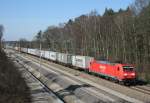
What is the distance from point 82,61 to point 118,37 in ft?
96.9

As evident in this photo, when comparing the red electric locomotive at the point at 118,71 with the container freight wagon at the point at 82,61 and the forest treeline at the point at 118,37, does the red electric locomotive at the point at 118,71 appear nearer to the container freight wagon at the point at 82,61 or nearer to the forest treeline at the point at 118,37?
the forest treeline at the point at 118,37

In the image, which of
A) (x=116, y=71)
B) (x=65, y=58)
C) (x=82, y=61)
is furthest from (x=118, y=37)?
(x=116, y=71)

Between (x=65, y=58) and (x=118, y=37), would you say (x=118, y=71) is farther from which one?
(x=118, y=37)

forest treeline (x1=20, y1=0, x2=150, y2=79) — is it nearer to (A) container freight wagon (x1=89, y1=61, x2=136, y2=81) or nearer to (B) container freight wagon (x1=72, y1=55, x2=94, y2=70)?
(B) container freight wagon (x1=72, y1=55, x2=94, y2=70)

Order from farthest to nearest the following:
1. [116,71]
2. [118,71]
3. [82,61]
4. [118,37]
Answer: [118,37] < [82,61] < [116,71] < [118,71]

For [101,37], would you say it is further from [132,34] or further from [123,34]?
[132,34]

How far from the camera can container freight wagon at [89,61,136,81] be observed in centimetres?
3800

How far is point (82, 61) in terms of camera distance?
56719mm

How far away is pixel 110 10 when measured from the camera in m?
151

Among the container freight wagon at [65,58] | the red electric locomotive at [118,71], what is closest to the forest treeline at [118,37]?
the red electric locomotive at [118,71]

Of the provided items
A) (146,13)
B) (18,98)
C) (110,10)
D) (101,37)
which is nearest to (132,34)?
(146,13)

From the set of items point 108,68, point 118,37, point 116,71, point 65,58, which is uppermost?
point 118,37

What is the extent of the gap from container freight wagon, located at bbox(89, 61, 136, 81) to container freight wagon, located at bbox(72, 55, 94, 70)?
647cm

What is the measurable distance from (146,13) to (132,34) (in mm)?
12487
